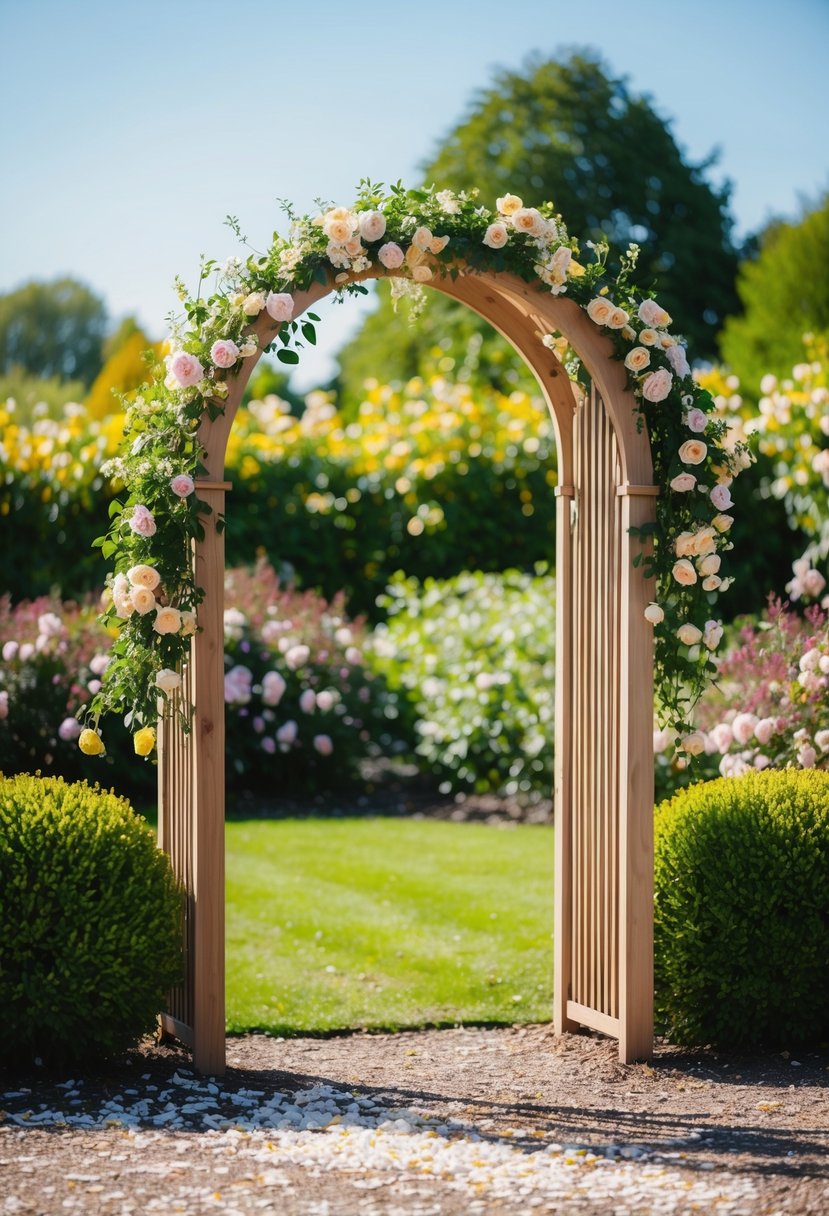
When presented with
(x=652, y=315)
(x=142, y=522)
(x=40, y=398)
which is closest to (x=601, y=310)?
(x=652, y=315)

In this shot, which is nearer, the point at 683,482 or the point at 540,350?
the point at 683,482

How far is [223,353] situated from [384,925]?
285 cm

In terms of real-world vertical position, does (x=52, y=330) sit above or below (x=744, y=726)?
above

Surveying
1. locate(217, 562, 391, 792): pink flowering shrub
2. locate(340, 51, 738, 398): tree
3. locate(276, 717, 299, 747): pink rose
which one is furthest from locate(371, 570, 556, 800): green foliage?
locate(340, 51, 738, 398): tree

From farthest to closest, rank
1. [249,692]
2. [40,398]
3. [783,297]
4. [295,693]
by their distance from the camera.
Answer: [783,297] → [40,398] → [295,693] → [249,692]

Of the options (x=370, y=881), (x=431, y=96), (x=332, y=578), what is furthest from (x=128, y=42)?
(x=431, y=96)

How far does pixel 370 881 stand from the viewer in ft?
19.1

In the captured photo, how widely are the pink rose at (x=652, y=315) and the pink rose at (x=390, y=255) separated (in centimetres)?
74

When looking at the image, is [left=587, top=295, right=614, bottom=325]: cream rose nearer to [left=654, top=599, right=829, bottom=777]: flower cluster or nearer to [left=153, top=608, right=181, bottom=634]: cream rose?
[left=153, top=608, right=181, bottom=634]: cream rose

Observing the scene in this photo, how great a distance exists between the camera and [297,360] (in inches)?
130

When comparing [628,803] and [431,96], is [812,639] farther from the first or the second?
[431,96]

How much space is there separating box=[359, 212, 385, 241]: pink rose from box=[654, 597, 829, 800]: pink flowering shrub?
206cm

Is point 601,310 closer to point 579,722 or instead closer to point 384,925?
point 579,722

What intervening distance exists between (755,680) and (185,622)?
315 cm
